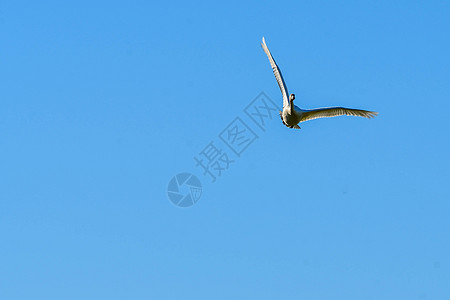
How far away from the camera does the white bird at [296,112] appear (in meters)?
55.2

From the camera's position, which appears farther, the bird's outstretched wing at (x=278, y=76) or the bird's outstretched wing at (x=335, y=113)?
the bird's outstretched wing at (x=335, y=113)

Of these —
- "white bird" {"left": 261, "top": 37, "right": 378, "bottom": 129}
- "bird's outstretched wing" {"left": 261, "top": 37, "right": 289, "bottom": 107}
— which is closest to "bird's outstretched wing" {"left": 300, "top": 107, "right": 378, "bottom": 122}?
"white bird" {"left": 261, "top": 37, "right": 378, "bottom": 129}

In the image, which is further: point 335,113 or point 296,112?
point 335,113

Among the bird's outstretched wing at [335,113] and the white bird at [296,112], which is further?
the bird's outstretched wing at [335,113]

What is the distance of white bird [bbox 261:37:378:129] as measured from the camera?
55.2 m

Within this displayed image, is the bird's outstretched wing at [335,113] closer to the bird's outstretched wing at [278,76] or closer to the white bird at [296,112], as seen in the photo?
the white bird at [296,112]

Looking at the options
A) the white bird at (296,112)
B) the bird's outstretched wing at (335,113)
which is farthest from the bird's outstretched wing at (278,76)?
the bird's outstretched wing at (335,113)

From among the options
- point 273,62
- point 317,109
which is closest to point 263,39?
point 273,62

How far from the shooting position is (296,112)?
182ft

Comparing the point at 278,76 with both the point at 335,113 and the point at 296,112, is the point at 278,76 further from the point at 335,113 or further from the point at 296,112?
the point at 335,113

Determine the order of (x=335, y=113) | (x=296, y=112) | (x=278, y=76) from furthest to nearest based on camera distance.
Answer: (x=335, y=113) → (x=278, y=76) → (x=296, y=112)

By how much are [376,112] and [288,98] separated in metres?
7.38

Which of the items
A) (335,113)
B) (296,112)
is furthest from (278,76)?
(335,113)

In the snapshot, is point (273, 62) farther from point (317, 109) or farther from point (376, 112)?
point (376, 112)
